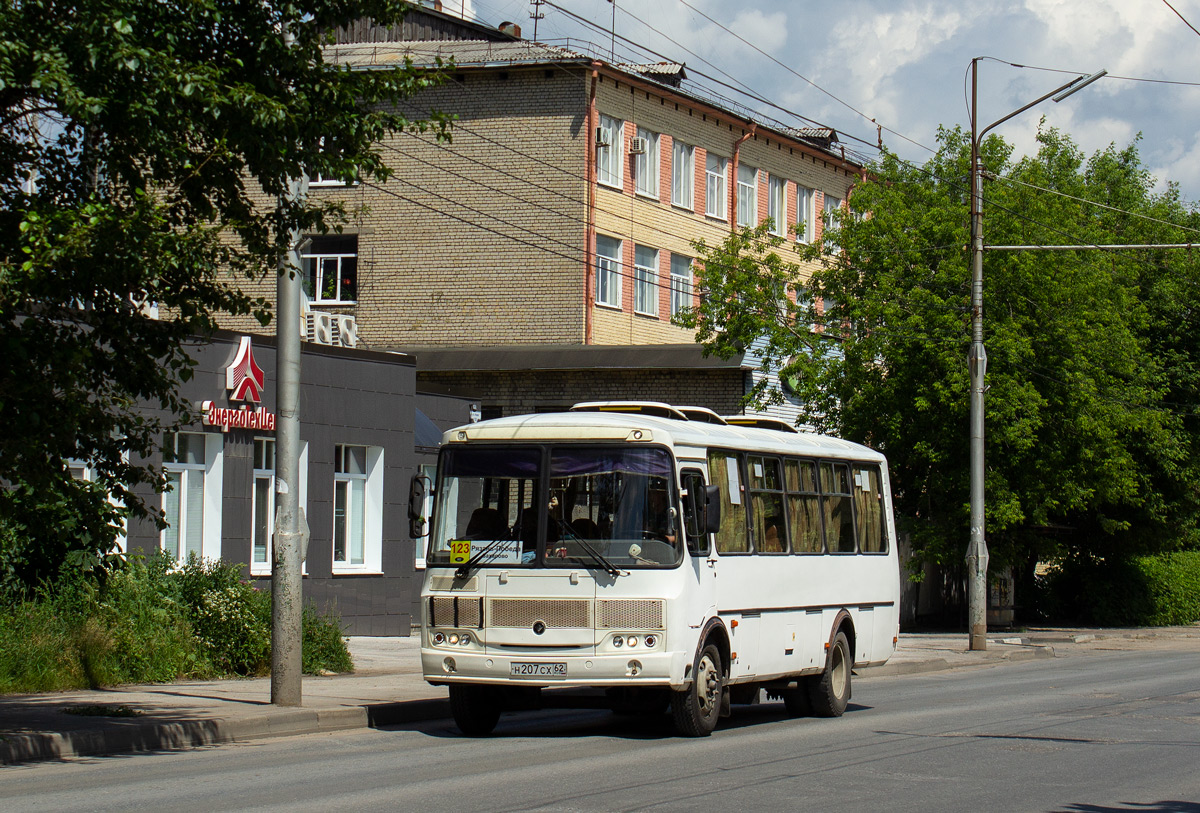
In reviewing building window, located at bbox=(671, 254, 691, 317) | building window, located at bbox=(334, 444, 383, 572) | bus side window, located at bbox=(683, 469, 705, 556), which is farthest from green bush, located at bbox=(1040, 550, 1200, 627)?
bus side window, located at bbox=(683, 469, 705, 556)

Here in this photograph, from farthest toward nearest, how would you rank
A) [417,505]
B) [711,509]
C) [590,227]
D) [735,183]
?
[735,183]
[590,227]
[417,505]
[711,509]

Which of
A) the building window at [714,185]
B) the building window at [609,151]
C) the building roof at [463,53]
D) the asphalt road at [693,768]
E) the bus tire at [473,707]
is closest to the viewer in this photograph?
the asphalt road at [693,768]

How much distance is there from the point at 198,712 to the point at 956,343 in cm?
2134

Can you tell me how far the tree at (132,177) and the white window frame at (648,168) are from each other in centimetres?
3013

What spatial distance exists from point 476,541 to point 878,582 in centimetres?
606

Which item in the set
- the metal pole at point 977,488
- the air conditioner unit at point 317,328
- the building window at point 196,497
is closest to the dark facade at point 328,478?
the building window at point 196,497

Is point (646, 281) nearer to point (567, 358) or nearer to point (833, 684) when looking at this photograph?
point (567, 358)

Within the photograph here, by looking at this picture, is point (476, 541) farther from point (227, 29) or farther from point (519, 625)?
point (227, 29)

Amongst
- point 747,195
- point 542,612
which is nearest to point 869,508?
point 542,612

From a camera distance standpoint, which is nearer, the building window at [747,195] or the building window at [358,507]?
the building window at [358,507]

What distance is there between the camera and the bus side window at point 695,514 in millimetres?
13570

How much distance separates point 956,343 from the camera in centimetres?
3186

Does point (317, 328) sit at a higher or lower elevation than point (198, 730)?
higher

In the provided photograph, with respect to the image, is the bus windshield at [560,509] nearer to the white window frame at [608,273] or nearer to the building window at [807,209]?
the white window frame at [608,273]
